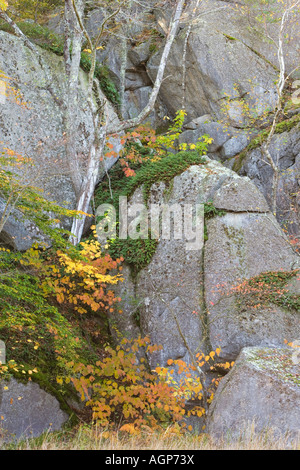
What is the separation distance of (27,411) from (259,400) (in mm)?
3238

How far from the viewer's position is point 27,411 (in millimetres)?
5465

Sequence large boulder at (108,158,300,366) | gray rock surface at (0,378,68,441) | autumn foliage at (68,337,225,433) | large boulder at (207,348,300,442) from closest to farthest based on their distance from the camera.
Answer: large boulder at (207,348,300,442), gray rock surface at (0,378,68,441), autumn foliage at (68,337,225,433), large boulder at (108,158,300,366)

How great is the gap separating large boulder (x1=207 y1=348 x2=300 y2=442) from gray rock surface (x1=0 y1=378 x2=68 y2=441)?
89.5 inches

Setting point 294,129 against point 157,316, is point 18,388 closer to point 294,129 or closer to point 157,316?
point 157,316

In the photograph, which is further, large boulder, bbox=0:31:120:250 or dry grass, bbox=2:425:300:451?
large boulder, bbox=0:31:120:250

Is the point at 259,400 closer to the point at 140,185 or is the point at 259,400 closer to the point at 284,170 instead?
the point at 140,185

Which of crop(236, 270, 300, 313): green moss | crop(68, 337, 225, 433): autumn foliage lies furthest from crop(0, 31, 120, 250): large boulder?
crop(236, 270, 300, 313): green moss

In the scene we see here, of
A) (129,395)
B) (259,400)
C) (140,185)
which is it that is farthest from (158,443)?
(140,185)

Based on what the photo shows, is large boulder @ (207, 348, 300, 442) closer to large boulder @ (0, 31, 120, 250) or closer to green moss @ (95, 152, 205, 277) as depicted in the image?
green moss @ (95, 152, 205, 277)

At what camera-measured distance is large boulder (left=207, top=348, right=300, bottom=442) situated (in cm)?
505

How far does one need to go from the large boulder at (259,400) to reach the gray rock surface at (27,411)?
227 centimetres

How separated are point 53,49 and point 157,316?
8.35m

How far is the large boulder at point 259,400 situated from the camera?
5.05 m

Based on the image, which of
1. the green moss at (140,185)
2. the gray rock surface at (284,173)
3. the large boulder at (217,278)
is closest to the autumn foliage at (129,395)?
the large boulder at (217,278)
